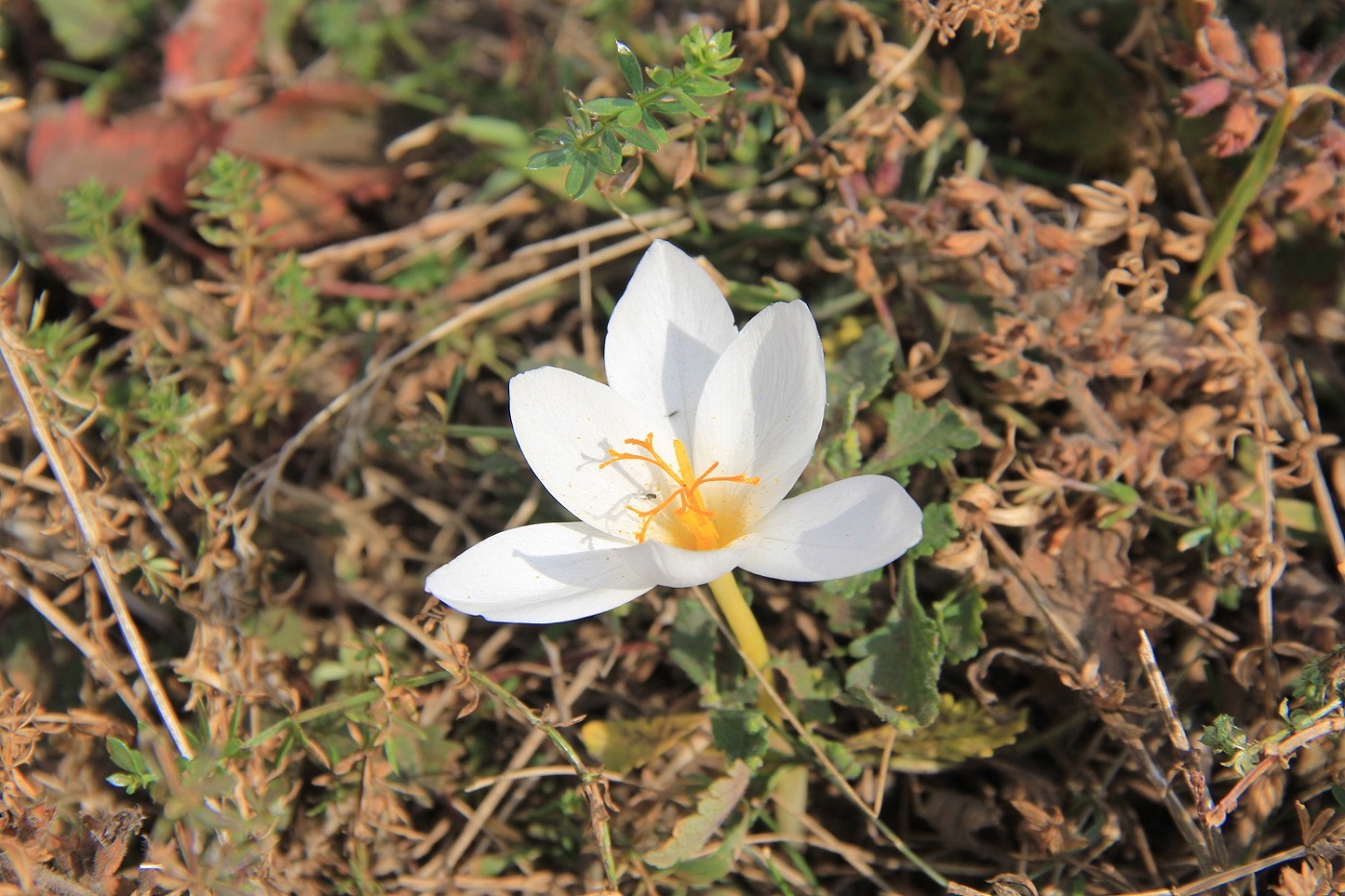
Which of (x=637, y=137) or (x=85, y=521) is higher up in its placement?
(x=637, y=137)

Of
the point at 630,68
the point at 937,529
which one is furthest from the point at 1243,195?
the point at 630,68

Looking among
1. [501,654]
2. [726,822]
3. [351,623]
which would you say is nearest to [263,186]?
[351,623]

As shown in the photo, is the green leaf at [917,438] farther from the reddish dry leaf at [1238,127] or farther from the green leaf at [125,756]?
the green leaf at [125,756]

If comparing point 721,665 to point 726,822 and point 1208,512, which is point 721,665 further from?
point 1208,512

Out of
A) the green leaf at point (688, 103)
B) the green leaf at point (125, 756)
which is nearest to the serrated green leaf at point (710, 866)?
the green leaf at point (125, 756)

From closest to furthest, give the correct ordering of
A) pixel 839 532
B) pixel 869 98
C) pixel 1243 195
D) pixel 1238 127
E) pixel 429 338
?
pixel 839 532 < pixel 1238 127 < pixel 1243 195 < pixel 869 98 < pixel 429 338

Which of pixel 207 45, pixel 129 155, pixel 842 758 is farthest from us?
pixel 207 45

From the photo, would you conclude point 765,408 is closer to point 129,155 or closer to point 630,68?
point 630,68
